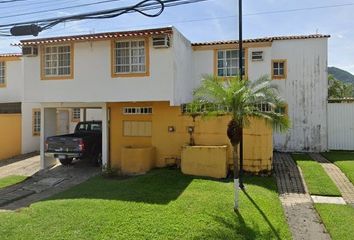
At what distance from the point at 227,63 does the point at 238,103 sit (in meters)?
8.58

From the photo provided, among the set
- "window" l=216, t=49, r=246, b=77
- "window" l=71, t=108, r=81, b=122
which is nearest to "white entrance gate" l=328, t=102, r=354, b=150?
"window" l=216, t=49, r=246, b=77

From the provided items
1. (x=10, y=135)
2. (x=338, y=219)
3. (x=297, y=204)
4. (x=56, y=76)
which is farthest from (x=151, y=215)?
(x=10, y=135)

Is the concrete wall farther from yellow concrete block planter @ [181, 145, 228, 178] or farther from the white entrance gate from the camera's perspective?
yellow concrete block planter @ [181, 145, 228, 178]

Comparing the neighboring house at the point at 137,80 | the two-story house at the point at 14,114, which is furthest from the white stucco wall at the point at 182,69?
the two-story house at the point at 14,114

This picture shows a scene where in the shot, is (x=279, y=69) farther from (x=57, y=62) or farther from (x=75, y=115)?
(x=75, y=115)

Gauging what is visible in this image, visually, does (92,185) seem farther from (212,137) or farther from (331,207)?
(331,207)

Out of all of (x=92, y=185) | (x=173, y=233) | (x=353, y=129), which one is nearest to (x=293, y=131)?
(x=353, y=129)

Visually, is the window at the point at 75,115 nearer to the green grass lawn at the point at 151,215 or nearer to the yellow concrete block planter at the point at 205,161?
the yellow concrete block planter at the point at 205,161

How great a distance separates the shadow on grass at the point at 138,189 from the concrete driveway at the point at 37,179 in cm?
112

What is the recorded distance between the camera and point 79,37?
15.0 meters

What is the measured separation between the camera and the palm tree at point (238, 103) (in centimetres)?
1026

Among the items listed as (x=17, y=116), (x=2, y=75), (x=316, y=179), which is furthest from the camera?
(x=2, y=75)

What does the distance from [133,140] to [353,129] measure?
39.1ft

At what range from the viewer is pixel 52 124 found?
1750cm
